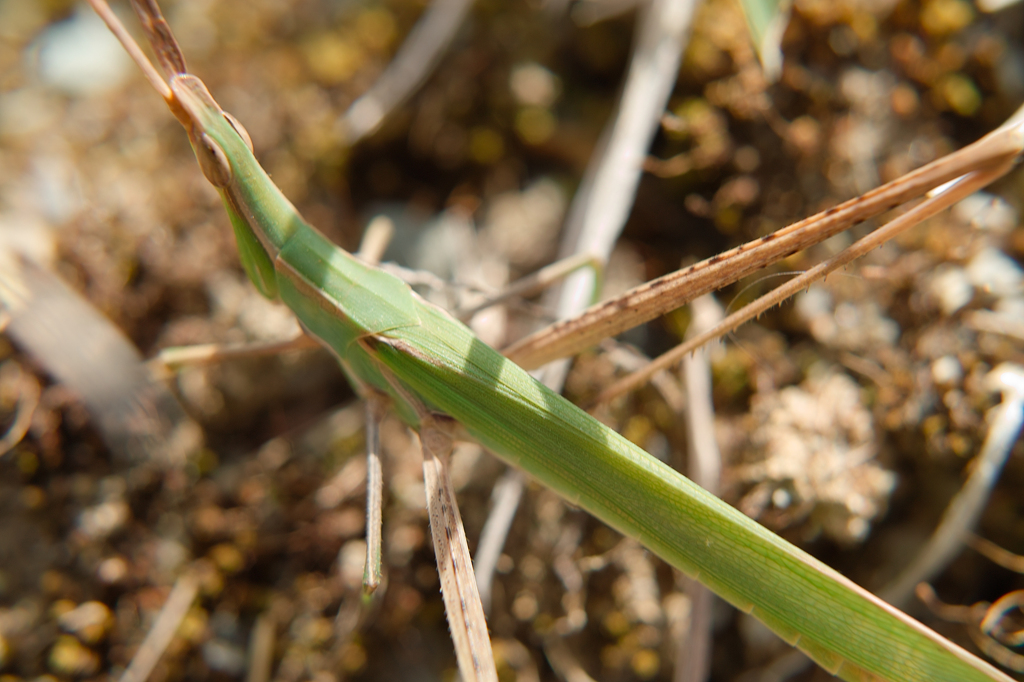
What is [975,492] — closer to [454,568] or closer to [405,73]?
[454,568]

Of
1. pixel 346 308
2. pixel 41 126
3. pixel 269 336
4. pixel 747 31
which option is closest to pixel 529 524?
pixel 346 308

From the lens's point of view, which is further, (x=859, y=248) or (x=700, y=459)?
(x=700, y=459)

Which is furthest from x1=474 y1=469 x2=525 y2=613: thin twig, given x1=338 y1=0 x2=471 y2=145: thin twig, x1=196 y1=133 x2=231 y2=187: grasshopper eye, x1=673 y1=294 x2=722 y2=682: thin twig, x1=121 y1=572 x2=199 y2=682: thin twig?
x1=338 y1=0 x2=471 y2=145: thin twig

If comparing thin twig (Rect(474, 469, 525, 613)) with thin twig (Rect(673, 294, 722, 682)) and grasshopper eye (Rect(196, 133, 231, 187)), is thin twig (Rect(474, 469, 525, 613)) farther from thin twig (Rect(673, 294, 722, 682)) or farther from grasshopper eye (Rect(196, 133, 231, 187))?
grasshopper eye (Rect(196, 133, 231, 187))

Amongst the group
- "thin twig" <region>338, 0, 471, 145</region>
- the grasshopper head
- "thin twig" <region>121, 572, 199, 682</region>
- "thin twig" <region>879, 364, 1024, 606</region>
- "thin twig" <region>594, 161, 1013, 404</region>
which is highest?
the grasshopper head

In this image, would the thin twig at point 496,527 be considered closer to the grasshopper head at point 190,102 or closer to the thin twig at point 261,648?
the thin twig at point 261,648

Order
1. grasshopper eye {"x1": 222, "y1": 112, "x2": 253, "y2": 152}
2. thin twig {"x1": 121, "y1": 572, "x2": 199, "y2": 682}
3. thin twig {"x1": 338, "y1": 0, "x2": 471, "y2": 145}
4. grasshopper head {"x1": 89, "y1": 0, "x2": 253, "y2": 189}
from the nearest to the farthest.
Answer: grasshopper head {"x1": 89, "y1": 0, "x2": 253, "y2": 189}
grasshopper eye {"x1": 222, "y1": 112, "x2": 253, "y2": 152}
thin twig {"x1": 121, "y1": 572, "x2": 199, "y2": 682}
thin twig {"x1": 338, "y1": 0, "x2": 471, "y2": 145}

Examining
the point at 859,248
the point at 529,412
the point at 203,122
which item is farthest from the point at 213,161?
the point at 859,248
